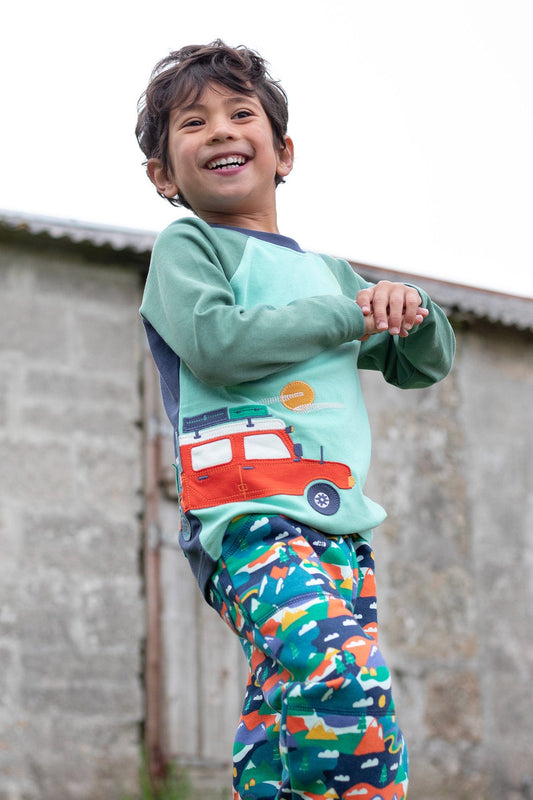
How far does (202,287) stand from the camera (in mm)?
2115

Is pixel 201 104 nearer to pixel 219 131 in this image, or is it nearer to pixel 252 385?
pixel 219 131

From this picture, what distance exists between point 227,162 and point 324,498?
771 mm

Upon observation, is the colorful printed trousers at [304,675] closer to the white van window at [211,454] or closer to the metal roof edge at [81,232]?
the white van window at [211,454]

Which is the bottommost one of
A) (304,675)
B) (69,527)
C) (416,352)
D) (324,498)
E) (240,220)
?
(69,527)

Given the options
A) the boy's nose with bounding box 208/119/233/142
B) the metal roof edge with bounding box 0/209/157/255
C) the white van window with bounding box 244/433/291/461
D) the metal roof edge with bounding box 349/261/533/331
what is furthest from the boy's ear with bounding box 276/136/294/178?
the metal roof edge with bounding box 349/261/533/331

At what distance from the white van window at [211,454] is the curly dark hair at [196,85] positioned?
662 millimetres

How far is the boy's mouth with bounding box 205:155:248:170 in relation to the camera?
7.67ft

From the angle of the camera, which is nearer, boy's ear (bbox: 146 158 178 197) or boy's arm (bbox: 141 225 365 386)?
boy's arm (bbox: 141 225 365 386)

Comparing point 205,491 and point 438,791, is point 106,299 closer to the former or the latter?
point 438,791

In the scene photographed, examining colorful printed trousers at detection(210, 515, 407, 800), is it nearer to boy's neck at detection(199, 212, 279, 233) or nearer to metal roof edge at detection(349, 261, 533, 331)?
boy's neck at detection(199, 212, 279, 233)

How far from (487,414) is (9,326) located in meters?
3.62

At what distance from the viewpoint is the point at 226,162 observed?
2.35m

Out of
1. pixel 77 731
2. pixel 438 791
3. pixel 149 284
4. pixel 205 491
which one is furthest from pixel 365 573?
pixel 438 791

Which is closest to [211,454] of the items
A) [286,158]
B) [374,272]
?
[286,158]
